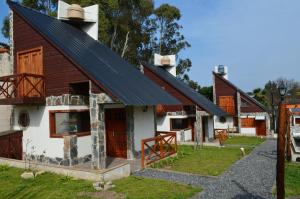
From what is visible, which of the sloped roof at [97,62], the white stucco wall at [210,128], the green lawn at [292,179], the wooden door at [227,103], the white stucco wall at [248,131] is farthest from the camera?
the wooden door at [227,103]

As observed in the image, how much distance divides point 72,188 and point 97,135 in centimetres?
232

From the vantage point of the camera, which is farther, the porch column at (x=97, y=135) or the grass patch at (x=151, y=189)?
the porch column at (x=97, y=135)

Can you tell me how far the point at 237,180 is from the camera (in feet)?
33.0

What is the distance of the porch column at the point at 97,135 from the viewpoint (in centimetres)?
1077

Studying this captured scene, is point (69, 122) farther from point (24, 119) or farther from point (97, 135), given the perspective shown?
point (24, 119)

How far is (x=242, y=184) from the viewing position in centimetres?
952

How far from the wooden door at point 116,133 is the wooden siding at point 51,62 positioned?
321 centimetres

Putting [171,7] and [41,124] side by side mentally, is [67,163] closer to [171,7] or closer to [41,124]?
[41,124]

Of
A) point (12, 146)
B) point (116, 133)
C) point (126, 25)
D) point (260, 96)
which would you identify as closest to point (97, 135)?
point (116, 133)

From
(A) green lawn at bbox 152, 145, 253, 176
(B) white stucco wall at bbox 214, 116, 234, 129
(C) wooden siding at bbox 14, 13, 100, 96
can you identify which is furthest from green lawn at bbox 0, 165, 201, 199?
(B) white stucco wall at bbox 214, 116, 234, 129

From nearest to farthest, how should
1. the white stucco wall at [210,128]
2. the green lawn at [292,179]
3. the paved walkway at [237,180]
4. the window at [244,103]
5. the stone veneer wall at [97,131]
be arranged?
the paved walkway at [237,180], the green lawn at [292,179], the stone veneer wall at [97,131], the white stucco wall at [210,128], the window at [244,103]

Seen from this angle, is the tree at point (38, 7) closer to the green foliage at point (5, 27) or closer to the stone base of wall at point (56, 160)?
the green foliage at point (5, 27)

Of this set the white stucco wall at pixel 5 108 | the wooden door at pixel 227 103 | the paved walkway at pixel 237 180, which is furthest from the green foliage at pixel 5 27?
the wooden door at pixel 227 103

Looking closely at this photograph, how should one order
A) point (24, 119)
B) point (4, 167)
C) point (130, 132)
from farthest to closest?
point (130, 132) < point (24, 119) < point (4, 167)
